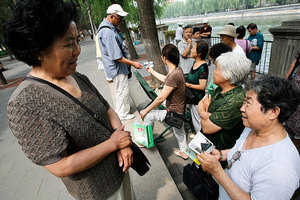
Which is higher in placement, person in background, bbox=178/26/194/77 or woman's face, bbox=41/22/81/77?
woman's face, bbox=41/22/81/77

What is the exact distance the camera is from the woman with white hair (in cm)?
→ 174

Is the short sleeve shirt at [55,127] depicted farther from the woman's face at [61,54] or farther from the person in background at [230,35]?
the person in background at [230,35]

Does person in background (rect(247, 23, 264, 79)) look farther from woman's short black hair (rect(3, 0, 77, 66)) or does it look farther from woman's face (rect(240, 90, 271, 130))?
woman's short black hair (rect(3, 0, 77, 66))

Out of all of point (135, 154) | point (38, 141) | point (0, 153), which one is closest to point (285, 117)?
point (135, 154)

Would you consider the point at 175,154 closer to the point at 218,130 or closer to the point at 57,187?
the point at 218,130

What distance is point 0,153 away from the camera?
3.67 metres

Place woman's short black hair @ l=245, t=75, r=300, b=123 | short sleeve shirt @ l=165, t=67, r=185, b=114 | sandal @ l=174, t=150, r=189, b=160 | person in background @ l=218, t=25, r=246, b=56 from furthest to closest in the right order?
person in background @ l=218, t=25, r=246, b=56 → sandal @ l=174, t=150, r=189, b=160 → short sleeve shirt @ l=165, t=67, r=185, b=114 → woman's short black hair @ l=245, t=75, r=300, b=123

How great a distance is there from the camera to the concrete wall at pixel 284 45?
4145 mm

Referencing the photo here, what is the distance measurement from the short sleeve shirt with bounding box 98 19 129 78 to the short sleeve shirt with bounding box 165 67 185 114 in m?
Answer: 1.23

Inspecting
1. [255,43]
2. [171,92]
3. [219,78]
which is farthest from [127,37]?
[219,78]

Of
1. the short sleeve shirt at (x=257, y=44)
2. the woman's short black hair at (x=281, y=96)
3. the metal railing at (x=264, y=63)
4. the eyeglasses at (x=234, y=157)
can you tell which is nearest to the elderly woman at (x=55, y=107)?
the eyeglasses at (x=234, y=157)

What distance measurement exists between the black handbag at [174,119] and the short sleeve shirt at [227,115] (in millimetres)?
701

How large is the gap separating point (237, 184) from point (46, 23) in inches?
64.9

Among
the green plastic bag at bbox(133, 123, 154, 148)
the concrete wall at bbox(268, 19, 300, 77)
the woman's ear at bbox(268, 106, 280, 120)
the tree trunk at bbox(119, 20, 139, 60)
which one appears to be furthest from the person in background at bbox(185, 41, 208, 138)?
the tree trunk at bbox(119, 20, 139, 60)
